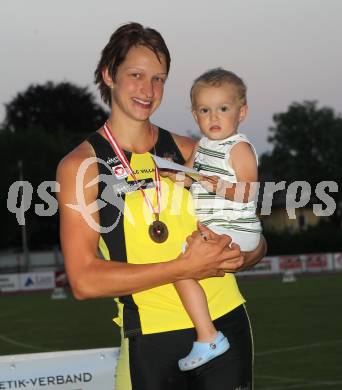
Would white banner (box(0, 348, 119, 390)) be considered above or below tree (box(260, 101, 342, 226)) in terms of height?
below

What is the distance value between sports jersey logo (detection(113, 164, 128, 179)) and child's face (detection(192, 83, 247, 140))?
68cm

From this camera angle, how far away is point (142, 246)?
16.8 feet

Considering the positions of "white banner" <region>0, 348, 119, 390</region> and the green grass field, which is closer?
"white banner" <region>0, 348, 119, 390</region>

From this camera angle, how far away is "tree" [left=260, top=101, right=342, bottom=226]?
339 feet

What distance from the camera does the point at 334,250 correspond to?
65.6 m

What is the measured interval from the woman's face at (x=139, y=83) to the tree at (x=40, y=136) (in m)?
58.3

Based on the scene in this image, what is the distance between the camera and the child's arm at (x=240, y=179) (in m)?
5.41

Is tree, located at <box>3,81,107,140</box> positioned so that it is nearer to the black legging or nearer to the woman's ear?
the woman's ear

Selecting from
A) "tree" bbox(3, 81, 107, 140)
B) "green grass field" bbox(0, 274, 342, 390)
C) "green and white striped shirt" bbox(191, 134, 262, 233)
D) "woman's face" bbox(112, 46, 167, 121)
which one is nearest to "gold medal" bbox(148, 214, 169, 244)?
"green and white striped shirt" bbox(191, 134, 262, 233)

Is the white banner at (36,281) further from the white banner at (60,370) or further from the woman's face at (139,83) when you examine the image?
the woman's face at (139,83)

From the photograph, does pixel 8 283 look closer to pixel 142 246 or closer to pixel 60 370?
pixel 60 370

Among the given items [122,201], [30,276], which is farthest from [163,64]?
[30,276]

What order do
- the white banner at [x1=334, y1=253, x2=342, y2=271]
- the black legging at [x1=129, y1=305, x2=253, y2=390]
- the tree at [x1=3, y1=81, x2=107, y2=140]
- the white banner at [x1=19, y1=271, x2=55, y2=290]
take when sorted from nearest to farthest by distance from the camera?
the black legging at [x1=129, y1=305, x2=253, y2=390] < the white banner at [x1=19, y1=271, x2=55, y2=290] < the white banner at [x1=334, y1=253, x2=342, y2=271] < the tree at [x1=3, y1=81, x2=107, y2=140]

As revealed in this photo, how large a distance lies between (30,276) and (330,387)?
111 feet
